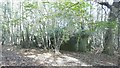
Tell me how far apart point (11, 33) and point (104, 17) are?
199 centimetres

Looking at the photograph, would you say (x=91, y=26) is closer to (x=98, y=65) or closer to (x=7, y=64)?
(x=98, y=65)

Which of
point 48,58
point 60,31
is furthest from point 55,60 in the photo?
point 60,31

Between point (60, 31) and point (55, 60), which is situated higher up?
point (60, 31)

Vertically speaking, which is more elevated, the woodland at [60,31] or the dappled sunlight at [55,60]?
the woodland at [60,31]

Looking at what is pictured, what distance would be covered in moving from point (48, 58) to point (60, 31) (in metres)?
0.61

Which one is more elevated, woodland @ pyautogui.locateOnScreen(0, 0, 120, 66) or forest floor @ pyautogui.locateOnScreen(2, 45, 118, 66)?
woodland @ pyautogui.locateOnScreen(0, 0, 120, 66)

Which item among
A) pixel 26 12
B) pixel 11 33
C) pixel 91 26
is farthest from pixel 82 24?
pixel 11 33

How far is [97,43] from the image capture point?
381 cm

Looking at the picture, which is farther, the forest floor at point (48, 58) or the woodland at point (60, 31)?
the woodland at point (60, 31)

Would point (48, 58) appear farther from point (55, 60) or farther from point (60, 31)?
point (60, 31)

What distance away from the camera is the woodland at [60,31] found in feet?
10.6

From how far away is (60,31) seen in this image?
347 cm

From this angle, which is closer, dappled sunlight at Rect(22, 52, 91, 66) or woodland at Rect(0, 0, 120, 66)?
dappled sunlight at Rect(22, 52, 91, 66)

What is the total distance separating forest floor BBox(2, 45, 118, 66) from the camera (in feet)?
9.72
